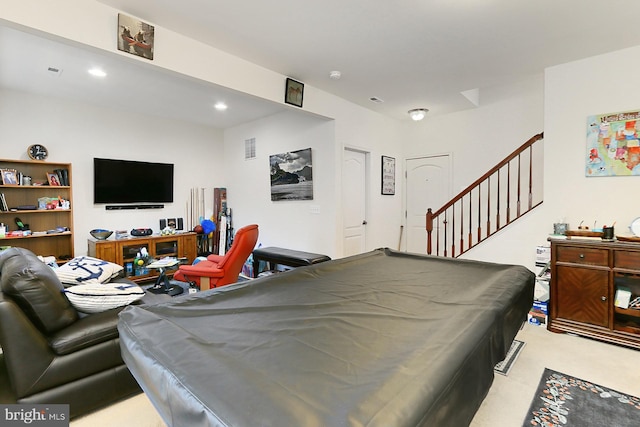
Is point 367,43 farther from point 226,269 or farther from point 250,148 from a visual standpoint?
point 250,148

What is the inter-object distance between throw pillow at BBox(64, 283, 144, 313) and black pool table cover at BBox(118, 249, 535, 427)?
895 mm

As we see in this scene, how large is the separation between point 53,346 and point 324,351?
5.45 ft

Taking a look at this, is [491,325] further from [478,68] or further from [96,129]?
[96,129]

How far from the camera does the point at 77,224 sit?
4.53 metres

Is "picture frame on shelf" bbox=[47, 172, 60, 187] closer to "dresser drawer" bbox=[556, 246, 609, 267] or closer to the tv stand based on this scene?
the tv stand

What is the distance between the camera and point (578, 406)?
6.14 feet

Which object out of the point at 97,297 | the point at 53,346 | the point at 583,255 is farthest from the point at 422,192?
the point at 53,346

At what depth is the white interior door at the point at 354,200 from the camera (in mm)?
4680

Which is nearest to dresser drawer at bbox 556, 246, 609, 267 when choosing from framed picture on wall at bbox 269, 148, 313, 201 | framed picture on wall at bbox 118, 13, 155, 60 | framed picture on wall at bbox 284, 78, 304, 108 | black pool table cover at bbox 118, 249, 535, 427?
black pool table cover at bbox 118, 249, 535, 427

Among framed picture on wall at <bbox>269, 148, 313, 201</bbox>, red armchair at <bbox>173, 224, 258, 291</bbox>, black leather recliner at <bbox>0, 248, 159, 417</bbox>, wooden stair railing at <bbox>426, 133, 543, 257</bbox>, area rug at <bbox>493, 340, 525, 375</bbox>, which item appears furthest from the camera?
framed picture on wall at <bbox>269, 148, 313, 201</bbox>

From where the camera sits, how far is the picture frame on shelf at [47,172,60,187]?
418 centimetres

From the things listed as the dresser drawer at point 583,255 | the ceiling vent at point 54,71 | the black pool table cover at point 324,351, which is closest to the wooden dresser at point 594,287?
the dresser drawer at point 583,255

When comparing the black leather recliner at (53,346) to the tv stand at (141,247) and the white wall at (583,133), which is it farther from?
the white wall at (583,133)

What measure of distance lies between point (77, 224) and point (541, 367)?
19.1 ft
